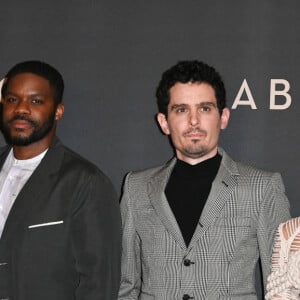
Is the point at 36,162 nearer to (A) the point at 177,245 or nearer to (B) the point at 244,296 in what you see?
(A) the point at 177,245

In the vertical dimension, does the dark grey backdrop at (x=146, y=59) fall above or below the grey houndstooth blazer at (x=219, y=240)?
above

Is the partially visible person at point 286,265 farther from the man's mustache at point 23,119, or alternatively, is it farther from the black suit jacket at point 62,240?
the man's mustache at point 23,119

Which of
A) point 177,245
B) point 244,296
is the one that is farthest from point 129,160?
point 244,296

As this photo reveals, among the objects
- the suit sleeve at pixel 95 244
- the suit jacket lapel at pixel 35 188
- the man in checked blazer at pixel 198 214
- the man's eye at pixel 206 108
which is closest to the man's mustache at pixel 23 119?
the suit jacket lapel at pixel 35 188

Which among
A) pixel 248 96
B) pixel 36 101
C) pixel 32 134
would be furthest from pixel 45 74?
pixel 248 96

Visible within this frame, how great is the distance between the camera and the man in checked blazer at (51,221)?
6.42 ft

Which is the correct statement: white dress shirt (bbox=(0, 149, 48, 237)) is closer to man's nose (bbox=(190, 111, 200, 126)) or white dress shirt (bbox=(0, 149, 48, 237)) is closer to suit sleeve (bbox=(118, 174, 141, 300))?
suit sleeve (bbox=(118, 174, 141, 300))

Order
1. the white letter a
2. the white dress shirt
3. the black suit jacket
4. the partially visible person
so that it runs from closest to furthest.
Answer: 1. the partially visible person
2. the black suit jacket
3. the white dress shirt
4. the white letter a

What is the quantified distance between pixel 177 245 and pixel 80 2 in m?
1.20

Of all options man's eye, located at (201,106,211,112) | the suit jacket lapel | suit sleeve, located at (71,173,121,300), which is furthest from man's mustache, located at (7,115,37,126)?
man's eye, located at (201,106,211,112)

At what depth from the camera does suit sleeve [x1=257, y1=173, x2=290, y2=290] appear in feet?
6.62

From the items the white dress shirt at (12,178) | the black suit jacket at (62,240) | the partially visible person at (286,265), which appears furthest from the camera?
the white dress shirt at (12,178)

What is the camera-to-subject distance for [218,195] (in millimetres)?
2045

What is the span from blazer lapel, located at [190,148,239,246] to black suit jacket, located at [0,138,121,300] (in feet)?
0.98
